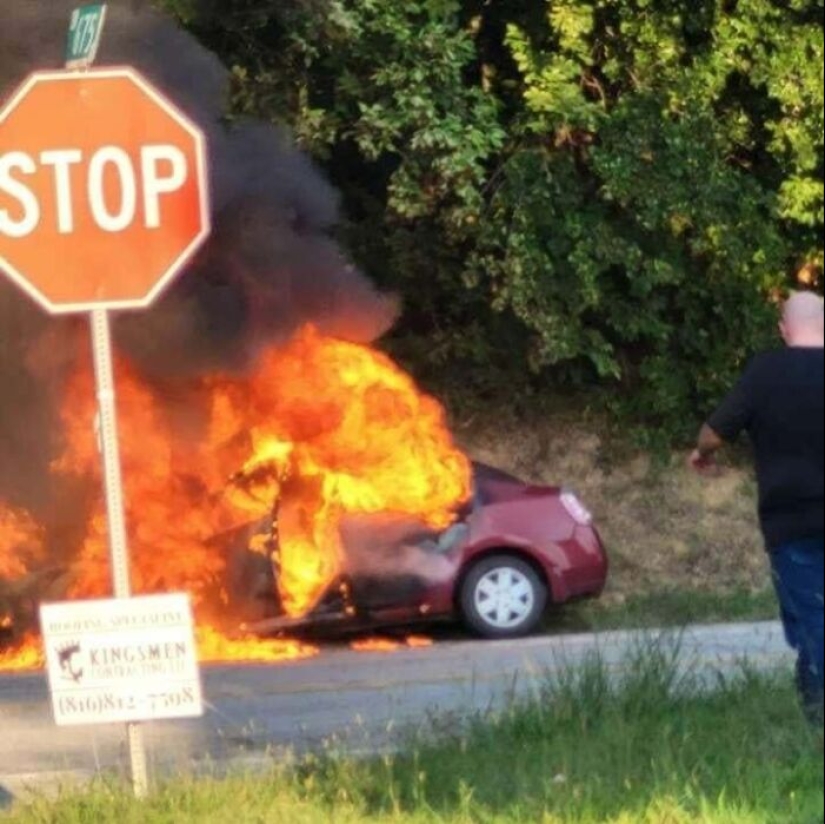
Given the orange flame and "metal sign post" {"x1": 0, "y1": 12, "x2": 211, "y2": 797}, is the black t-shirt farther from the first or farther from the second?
the orange flame

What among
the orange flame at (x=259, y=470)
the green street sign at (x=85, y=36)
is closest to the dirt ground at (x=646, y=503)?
the orange flame at (x=259, y=470)

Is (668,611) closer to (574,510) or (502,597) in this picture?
→ (574,510)

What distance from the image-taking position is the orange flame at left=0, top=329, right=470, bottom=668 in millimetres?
16172

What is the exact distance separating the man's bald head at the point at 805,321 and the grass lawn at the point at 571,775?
1.52 metres

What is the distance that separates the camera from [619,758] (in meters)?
9.26

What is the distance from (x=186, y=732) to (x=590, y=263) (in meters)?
7.17

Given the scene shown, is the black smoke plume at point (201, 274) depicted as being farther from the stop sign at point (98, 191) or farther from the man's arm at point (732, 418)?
the man's arm at point (732, 418)

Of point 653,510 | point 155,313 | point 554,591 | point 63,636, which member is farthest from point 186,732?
point 653,510

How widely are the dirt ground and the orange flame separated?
5.16 ft

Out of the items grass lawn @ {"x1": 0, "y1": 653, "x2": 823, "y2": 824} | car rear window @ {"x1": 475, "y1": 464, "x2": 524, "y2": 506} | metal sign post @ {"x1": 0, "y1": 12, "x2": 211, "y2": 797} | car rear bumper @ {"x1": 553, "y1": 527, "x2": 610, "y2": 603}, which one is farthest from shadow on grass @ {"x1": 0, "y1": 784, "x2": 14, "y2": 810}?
car rear bumper @ {"x1": 553, "y1": 527, "x2": 610, "y2": 603}

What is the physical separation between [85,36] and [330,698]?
5382 mm

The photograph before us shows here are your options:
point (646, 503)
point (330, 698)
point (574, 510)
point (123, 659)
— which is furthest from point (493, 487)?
point (123, 659)

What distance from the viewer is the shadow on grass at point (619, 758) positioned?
8523 mm

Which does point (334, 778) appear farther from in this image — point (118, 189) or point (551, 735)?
point (118, 189)
